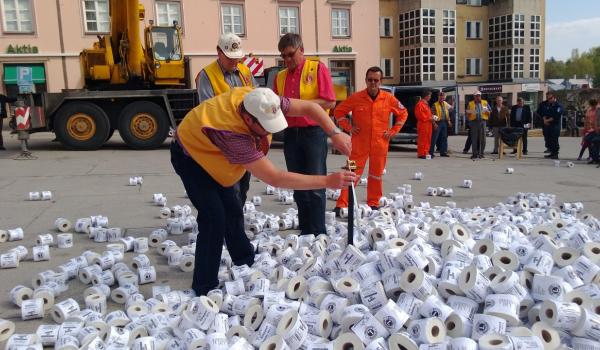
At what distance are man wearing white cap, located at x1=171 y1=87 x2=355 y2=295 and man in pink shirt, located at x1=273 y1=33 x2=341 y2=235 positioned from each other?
91cm

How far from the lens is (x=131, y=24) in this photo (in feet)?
42.9

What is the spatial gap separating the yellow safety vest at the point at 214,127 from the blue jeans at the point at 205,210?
0.11m

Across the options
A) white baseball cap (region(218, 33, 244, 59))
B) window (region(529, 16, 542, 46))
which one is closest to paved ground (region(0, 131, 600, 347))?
white baseball cap (region(218, 33, 244, 59))

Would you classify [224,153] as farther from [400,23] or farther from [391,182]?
[400,23]

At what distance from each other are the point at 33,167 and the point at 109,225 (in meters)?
5.54

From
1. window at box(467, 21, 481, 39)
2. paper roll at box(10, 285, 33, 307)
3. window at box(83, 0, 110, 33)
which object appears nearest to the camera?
paper roll at box(10, 285, 33, 307)

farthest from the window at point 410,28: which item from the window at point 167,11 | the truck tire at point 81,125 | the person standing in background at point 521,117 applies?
the truck tire at point 81,125

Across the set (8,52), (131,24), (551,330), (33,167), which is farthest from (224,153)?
(8,52)

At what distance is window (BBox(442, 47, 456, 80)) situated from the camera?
138 feet

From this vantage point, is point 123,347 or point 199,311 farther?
point 199,311

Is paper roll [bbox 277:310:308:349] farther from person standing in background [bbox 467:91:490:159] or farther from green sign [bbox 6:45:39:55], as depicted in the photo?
green sign [bbox 6:45:39:55]

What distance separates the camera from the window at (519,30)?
43750 millimetres

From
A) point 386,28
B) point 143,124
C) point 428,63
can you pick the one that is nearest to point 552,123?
point 143,124

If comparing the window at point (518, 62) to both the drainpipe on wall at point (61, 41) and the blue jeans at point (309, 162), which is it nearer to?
the drainpipe on wall at point (61, 41)
